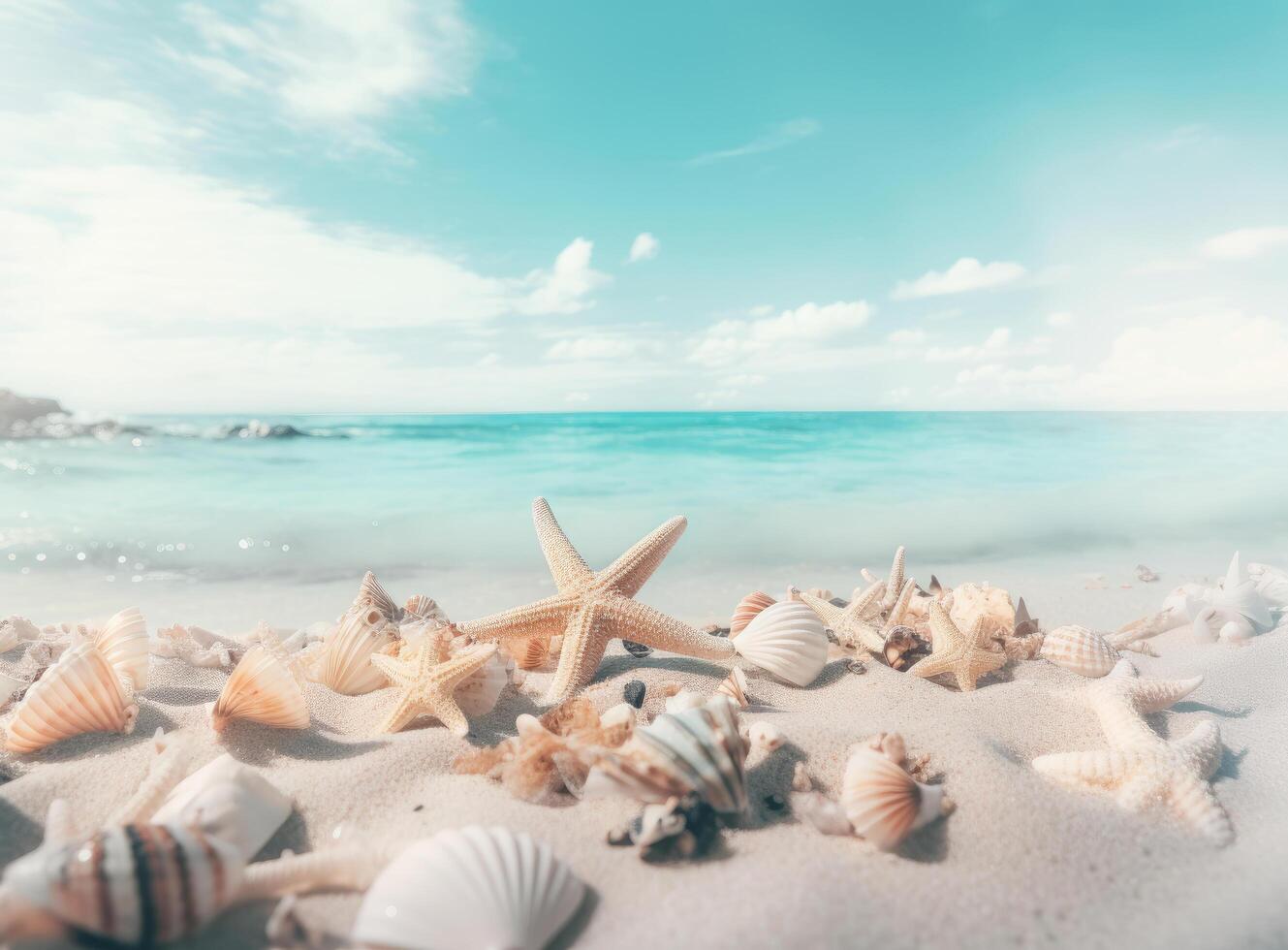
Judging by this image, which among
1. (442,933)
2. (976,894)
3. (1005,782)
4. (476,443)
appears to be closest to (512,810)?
(442,933)

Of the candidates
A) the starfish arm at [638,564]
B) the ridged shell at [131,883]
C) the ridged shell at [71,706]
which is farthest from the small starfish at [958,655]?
the ridged shell at [71,706]

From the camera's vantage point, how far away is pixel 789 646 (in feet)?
10.1

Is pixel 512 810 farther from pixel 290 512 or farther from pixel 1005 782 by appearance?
pixel 290 512

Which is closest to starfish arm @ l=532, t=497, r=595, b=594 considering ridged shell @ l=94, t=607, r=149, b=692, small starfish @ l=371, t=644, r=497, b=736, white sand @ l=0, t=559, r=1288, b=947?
white sand @ l=0, t=559, r=1288, b=947

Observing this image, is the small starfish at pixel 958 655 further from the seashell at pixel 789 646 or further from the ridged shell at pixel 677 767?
the ridged shell at pixel 677 767

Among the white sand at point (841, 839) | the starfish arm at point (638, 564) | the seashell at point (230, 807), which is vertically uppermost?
the starfish arm at point (638, 564)

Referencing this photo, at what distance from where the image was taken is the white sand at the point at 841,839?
1561mm

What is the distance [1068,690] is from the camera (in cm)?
308

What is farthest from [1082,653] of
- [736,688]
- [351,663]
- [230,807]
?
[230,807]

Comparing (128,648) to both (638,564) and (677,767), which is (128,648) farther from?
(677,767)

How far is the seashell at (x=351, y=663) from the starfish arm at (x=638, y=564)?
1033 millimetres

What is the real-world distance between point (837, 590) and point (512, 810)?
494 cm

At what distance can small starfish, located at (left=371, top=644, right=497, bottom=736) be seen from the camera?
2.54 m

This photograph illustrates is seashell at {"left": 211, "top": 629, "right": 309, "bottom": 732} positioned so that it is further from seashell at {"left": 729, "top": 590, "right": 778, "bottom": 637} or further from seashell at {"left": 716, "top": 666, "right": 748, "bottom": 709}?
seashell at {"left": 729, "top": 590, "right": 778, "bottom": 637}
